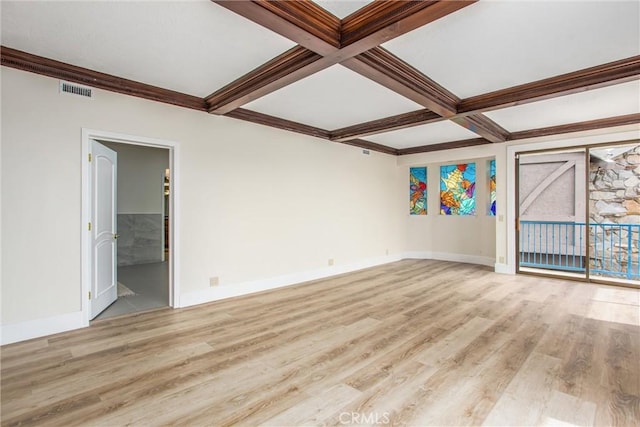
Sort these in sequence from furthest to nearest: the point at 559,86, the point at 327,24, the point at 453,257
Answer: the point at 453,257, the point at 559,86, the point at 327,24

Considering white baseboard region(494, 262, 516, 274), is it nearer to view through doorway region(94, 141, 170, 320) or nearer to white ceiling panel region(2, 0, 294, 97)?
white ceiling panel region(2, 0, 294, 97)

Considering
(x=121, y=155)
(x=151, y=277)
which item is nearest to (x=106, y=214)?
(x=151, y=277)

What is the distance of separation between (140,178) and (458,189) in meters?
7.57

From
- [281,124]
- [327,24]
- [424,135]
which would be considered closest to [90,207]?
[281,124]

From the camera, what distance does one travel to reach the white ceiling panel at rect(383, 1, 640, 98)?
6.97ft

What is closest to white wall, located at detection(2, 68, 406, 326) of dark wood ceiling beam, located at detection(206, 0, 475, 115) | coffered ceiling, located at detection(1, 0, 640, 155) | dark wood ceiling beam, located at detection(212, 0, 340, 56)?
coffered ceiling, located at detection(1, 0, 640, 155)

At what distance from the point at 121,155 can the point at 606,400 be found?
8307 millimetres

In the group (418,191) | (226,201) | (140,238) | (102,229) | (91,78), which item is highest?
(91,78)

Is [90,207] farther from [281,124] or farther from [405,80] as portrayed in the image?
[405,80]

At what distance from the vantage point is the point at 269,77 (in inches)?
119

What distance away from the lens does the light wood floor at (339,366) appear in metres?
1.86

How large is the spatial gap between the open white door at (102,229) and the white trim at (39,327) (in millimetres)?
214

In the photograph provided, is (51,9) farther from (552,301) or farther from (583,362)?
(552,301)

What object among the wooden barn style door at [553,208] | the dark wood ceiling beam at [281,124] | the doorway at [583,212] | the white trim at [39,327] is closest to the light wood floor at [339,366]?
the white trim at [39,327]
